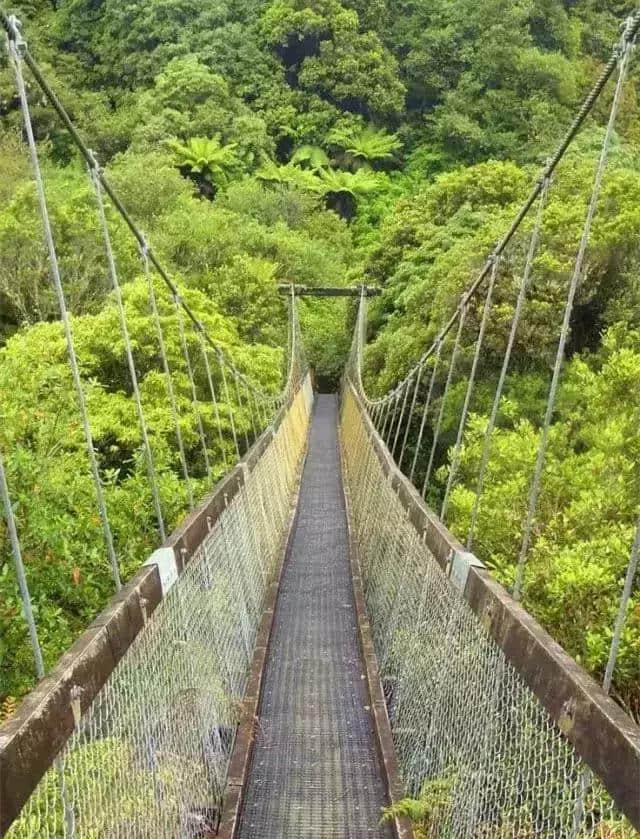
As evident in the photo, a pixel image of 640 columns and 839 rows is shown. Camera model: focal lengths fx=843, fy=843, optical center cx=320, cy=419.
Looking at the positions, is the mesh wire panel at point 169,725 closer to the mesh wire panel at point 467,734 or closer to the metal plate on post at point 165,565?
the metal plate on post at point 165,565

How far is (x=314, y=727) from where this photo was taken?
333 cm

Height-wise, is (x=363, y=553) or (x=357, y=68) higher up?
(x=357, y=68)

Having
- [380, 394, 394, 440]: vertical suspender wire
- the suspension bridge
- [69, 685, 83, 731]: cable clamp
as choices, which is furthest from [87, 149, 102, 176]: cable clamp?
[380, 394, 394, 440]: vertical suspender wire

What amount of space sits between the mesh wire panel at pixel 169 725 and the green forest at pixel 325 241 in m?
0.88

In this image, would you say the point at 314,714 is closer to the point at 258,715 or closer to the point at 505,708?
the point at 258,715

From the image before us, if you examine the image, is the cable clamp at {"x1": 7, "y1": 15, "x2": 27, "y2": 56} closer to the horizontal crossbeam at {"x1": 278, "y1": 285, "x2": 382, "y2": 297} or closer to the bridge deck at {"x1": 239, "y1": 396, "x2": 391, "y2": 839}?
the bridge deck at {"x1": 239, "y1": 396, "x2": 391, "y2": 839}

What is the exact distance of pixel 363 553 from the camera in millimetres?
5715

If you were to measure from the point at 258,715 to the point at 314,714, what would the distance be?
23 centimetres

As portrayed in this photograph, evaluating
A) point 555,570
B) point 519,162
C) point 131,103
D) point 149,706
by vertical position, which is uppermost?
point 131,103

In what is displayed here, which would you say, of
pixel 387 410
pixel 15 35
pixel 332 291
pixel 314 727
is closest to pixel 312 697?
pixel 314 727

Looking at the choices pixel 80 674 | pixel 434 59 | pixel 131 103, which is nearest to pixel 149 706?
pixel 80 674

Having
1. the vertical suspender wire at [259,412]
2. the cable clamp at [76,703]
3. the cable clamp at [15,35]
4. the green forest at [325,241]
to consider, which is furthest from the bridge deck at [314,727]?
the vertical suspender wire at [259,412]

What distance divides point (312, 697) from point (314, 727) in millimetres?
298

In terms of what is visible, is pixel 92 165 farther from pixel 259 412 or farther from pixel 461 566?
pixel 259 412
